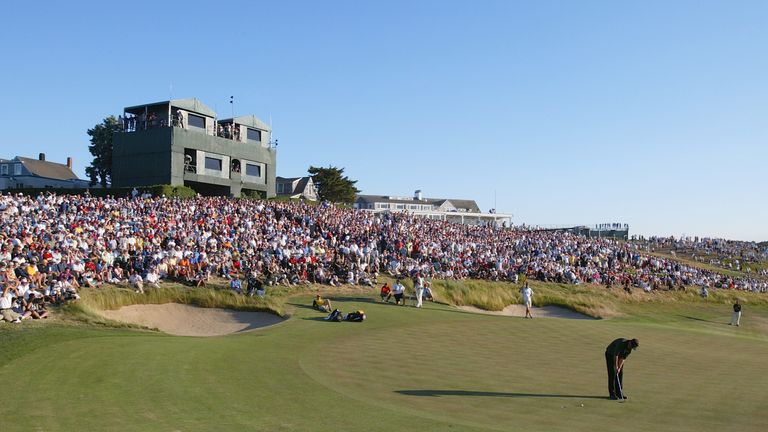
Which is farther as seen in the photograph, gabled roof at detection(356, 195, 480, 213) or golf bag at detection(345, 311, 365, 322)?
gabled roof at detection(356, 195, 480, 213)

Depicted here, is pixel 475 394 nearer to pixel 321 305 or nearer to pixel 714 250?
pixel 321 305

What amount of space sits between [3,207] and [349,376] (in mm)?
27485

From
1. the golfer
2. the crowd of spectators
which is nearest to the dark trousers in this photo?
the golfer

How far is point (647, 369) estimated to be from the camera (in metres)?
19.2

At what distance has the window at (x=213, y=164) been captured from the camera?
195 feet

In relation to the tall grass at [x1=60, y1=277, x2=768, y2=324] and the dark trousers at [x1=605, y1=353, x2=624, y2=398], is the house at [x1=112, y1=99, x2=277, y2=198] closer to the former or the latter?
the tall grass at [x1=60, y1=277, x2=768, y2=324]

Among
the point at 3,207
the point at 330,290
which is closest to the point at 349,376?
the point at 330,290

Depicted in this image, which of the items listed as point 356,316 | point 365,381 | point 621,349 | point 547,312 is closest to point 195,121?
point 356,316

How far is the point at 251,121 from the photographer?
6562 cm

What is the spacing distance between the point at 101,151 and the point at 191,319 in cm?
6153

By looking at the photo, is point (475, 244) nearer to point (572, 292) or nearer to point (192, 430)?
point (572, 292)

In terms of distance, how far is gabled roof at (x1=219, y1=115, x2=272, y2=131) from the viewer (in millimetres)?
64312

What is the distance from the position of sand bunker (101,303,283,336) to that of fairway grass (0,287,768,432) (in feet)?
11.7

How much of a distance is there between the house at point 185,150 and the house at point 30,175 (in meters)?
20.9
